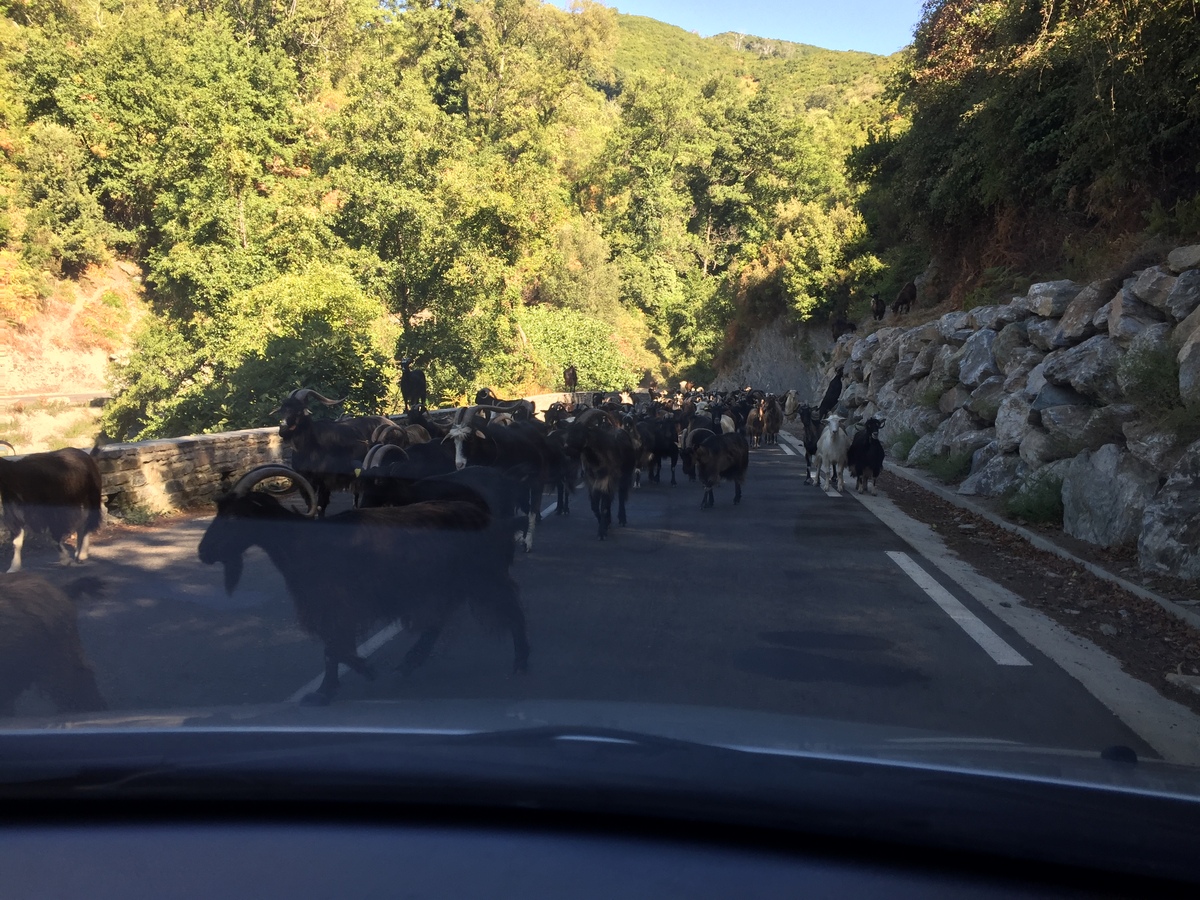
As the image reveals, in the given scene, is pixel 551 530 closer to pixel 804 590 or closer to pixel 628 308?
pixel 804 590

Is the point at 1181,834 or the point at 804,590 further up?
the point at 1181,834

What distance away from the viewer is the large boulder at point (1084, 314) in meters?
15.2

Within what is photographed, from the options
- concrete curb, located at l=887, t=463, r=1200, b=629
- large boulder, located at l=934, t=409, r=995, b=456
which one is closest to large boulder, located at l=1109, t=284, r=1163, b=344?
concrete curb, located at l=887, t=463, r=1200, b=629

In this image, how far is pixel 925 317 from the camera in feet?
103

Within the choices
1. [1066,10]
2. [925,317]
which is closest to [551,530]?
[1066,10]

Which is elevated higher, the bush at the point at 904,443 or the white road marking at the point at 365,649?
the bush at the point at 904,443

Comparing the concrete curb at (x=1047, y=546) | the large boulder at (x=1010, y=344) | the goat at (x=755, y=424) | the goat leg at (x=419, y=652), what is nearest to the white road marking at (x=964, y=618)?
the concrete curb at (x=1047, y=546)

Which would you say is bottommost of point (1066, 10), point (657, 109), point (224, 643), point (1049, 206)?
point (224, 643)

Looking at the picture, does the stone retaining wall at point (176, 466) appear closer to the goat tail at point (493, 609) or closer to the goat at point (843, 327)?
the goat tail at point (493, 609)

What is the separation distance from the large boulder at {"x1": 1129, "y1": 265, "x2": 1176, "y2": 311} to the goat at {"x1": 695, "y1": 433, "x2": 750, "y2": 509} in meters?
5.80

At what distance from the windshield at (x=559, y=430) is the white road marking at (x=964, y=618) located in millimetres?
77

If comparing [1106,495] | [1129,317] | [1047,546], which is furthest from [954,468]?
[1047,546]

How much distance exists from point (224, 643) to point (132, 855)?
510 cm

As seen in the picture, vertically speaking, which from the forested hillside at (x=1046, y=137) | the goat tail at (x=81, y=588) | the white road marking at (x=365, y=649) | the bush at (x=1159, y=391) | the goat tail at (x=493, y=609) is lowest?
the white road marking at (x=365, y=649)
